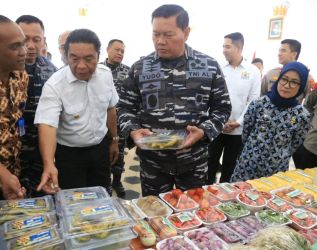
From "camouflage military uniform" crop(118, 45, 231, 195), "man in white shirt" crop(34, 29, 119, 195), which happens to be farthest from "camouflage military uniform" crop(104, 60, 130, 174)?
"camouflage military uniform" crop(118, 45, 231, 195)

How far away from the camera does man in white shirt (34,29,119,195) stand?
1547mm

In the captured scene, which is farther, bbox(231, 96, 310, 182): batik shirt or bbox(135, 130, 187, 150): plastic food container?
bbox(231, 96, 310, 182): batik shirt

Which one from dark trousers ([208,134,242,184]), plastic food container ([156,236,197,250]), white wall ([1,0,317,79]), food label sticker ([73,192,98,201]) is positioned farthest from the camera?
white wall ([1,0,317,79])

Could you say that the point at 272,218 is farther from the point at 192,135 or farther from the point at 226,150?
the point at 226,150

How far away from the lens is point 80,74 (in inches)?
64.3

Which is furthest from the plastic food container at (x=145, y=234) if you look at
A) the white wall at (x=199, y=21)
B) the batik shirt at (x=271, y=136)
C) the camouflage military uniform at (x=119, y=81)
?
the white wall at (x=199, y=21)

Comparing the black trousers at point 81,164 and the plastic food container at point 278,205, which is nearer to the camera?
the plastic food container at point 278,205

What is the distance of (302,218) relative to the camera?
128 cm

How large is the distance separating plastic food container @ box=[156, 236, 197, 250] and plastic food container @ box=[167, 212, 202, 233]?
75 millimetres

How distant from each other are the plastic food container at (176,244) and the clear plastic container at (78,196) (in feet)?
0.95

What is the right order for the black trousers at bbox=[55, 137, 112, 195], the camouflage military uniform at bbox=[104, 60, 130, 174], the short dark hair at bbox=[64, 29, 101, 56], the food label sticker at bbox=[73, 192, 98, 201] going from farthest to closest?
the camouflage military uniform at bbox=[104, 60, 130, 174]
the black trousers at bbox=[55, 137, 112, 195]
the short dark hair at bbox=[64, 29, 101, 56]
the food label sticker at bbox=[73, 192, 98, 201]

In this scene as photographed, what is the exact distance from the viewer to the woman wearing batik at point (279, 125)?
1.88 metres

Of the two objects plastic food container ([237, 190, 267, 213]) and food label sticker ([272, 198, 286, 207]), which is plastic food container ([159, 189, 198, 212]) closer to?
plastic food container ([237, 190, 267, 213])

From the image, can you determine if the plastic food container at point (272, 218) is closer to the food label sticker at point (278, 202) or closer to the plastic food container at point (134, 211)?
the food label sticker at point (278, 202)
